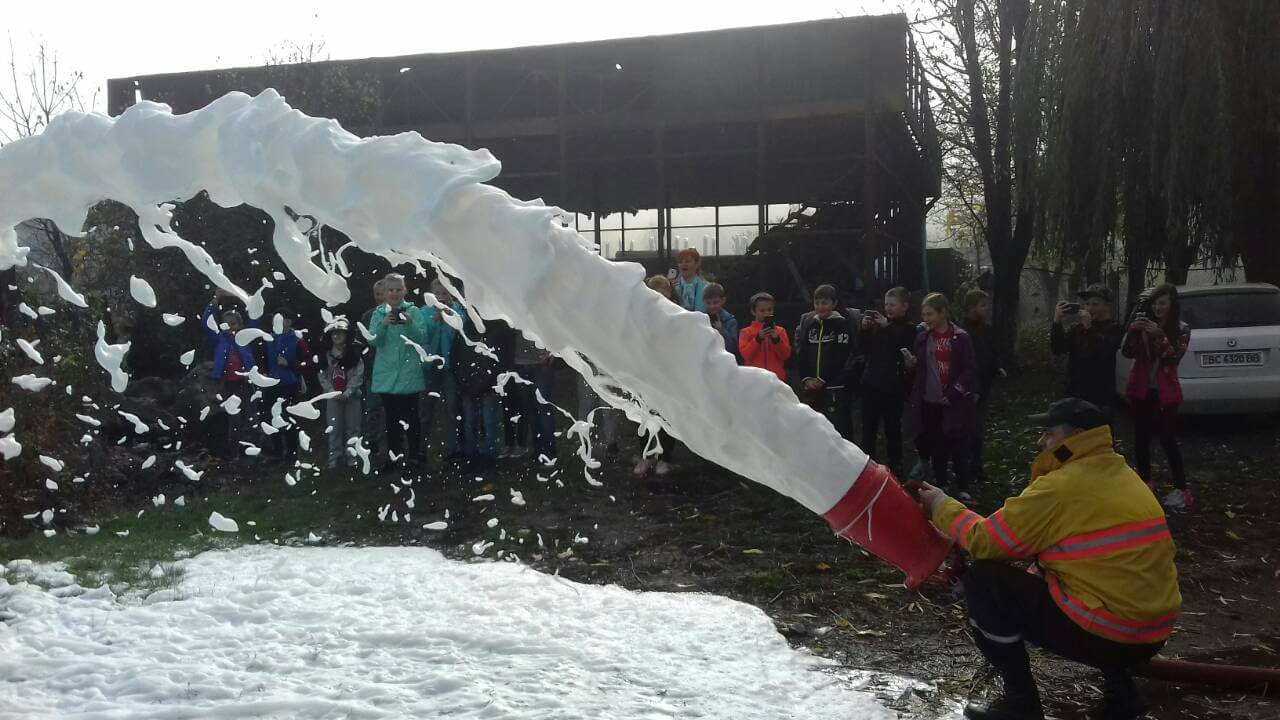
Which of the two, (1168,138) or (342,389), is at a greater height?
(1168,138)

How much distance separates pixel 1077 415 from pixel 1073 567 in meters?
0.58

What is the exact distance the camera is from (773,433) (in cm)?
363

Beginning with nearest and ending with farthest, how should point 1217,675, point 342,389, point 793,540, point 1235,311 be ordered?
point 1217,675 < point 793,540 < point 342,389 < point 1235,311

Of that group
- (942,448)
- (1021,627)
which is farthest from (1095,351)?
(1021,627)

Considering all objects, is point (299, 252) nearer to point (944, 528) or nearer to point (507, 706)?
point (507, 706)

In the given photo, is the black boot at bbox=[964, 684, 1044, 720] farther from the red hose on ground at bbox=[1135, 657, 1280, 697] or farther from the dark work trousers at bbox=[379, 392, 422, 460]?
the dark work trousers at bbox=[379, 392, 422, 460]

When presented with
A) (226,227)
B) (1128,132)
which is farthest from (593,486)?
(1128,132)

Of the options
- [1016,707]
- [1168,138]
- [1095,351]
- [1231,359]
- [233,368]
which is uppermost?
[1168,138]

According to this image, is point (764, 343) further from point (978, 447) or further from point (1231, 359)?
point (1231, 359)

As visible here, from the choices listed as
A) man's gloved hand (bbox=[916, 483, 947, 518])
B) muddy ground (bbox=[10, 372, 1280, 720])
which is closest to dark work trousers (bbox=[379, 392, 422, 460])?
muddy ground (bbox=[10, 372, 1280, 720])

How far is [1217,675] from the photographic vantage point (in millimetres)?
4258

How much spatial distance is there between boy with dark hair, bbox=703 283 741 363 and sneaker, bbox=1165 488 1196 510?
3625 mm

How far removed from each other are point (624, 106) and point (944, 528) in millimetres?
14803

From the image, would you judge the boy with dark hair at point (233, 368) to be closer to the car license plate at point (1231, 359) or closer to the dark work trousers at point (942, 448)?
the dark work trousers at point (942, 448)
